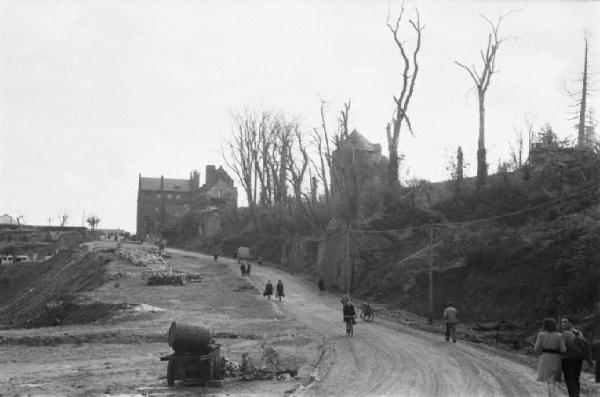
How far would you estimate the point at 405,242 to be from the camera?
155 ft

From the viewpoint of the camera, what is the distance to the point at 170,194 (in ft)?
472

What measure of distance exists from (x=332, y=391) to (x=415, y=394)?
1945mm

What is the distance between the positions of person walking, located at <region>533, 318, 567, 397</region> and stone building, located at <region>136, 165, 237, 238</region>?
117 m

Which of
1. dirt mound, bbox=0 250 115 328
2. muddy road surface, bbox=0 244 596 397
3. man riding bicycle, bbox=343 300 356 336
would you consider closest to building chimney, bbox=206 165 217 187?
dirt mound, bbox=0 250 115 328

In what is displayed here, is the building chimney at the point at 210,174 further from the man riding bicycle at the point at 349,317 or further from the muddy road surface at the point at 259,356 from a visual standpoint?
the man riding bicycle at the point at 349,317

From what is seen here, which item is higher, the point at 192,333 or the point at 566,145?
the point at 566,145

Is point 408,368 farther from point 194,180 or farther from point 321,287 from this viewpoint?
Result: point 194,180

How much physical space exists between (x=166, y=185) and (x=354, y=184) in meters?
93.1

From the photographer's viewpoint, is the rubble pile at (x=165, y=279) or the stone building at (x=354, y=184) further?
the stone building at (x=354, y=184)

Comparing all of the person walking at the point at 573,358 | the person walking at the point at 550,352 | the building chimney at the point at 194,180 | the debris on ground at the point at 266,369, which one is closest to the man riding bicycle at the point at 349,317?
the debris on ground at the point at 266,369

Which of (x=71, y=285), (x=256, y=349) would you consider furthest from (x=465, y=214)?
(x=71, y=285)

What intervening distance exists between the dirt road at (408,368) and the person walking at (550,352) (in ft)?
7.99

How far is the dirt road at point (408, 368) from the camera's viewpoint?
15.0 m

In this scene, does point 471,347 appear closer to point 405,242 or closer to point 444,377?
point 444,377
